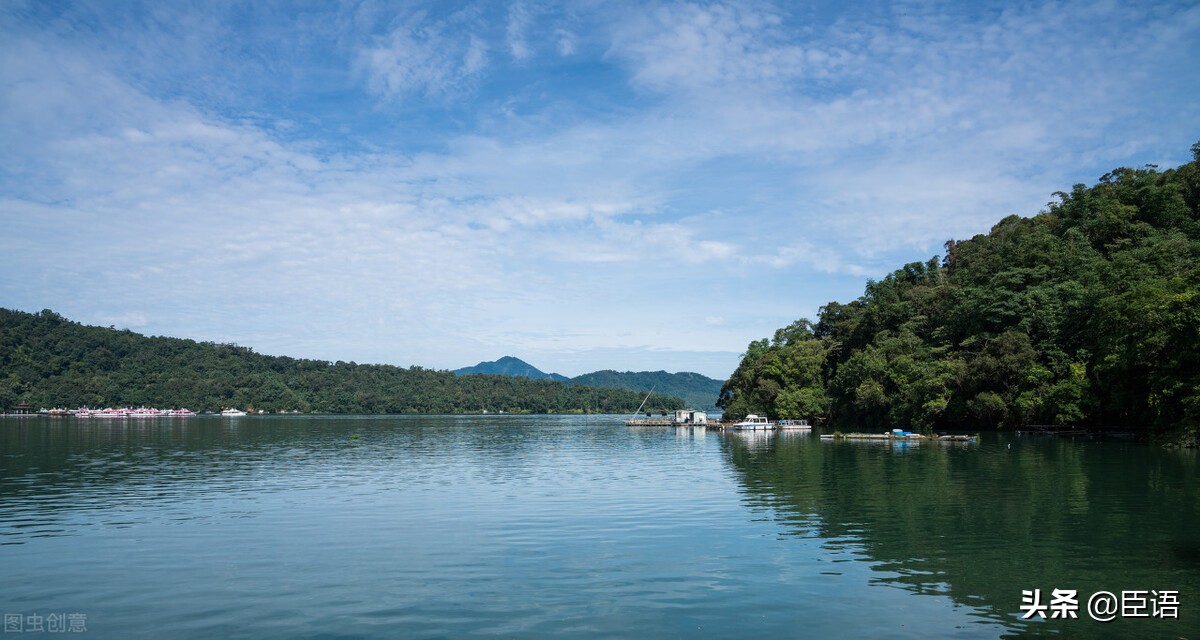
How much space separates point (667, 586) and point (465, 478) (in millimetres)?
27988

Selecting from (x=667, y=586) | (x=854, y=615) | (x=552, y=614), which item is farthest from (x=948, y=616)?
(x=552, y=614)

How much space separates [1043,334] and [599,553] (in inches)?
3313

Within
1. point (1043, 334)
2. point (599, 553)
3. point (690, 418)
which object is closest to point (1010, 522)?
point (599, 553)

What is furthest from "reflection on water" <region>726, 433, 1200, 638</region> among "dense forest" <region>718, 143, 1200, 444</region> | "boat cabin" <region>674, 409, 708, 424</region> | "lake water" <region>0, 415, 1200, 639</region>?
"boat cabin" <region>674, 409, 708, 424</region>

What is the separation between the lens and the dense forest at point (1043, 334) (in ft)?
207

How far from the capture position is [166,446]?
242ft

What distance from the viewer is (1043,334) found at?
88625 mm

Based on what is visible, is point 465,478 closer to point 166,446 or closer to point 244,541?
point 244,541

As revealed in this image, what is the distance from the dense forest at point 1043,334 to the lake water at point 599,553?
21506 mm

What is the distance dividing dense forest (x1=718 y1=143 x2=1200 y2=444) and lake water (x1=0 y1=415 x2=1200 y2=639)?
21506 mm

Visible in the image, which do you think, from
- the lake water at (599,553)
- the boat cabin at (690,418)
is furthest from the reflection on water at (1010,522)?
the boat cabin at (690,418)

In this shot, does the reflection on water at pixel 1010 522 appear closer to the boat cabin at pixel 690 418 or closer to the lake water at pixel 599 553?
the lake water at pixel 599 553

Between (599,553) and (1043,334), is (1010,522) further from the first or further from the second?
(1043,334)

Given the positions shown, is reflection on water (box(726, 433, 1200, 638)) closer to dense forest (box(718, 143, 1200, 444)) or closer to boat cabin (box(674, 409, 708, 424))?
dense forest (box(718, 143, 1200, 444))
